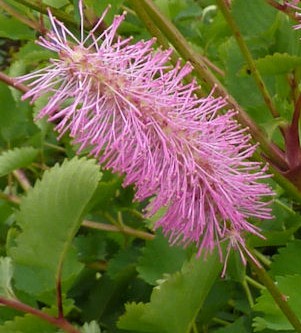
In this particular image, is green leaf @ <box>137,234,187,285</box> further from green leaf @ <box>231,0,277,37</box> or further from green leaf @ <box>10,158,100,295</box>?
green leaf @ <box>231,0,277,37</box>

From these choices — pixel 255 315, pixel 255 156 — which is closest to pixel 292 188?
pixel 255 156

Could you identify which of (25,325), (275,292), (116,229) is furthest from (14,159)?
(275,292)

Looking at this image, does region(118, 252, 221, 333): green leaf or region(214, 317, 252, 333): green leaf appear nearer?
region(118, 252, 221, 333): green leaf

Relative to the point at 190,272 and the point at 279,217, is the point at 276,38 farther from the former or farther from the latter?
the point at 190,272

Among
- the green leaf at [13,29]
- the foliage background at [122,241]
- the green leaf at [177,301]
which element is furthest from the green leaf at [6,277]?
the green leaf at [13,29]

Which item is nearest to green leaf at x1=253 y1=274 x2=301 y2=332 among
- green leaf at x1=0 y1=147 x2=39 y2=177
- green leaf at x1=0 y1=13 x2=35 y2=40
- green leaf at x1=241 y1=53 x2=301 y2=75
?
green leaf at x1=241 y1=53 x2=301 y2=75

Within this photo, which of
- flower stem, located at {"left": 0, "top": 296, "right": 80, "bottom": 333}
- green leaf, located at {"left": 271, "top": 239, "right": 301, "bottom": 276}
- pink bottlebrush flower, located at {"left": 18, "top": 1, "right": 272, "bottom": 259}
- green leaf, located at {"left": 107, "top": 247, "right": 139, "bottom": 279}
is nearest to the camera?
pink bottlebrush flower, located at {"left": 18, "top": 1, "right": 272, "bottom": 259}
